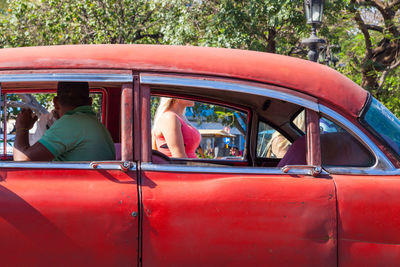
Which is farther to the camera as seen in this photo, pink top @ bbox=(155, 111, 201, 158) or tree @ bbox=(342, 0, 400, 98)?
tree @ bbox=(342, 0, 400, 98)

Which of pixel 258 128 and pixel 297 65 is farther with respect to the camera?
pixel 258 128

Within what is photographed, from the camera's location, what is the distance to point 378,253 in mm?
2529

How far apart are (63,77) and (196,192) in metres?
0.86

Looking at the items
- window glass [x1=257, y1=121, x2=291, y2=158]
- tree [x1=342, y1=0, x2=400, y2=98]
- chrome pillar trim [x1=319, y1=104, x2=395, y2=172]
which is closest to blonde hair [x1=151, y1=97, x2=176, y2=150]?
window glass [x1=257, y1=121, x2=291, y2=158]

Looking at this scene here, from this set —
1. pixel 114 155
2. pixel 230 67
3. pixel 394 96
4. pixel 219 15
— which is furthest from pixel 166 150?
pixel 394 96

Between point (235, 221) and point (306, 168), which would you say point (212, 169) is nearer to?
point (235, 221)

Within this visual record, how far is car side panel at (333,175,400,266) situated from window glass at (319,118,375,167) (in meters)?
0.18

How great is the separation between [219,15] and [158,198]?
31.8ft

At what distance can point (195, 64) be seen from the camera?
8.69 ft

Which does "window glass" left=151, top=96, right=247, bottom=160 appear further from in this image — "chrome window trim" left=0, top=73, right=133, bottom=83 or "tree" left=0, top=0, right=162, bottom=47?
"tree" left=0, top=0, right=162, bottom=47

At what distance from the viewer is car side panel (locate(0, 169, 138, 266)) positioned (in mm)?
2422

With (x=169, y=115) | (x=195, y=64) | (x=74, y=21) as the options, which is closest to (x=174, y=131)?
(x=169, y=115)

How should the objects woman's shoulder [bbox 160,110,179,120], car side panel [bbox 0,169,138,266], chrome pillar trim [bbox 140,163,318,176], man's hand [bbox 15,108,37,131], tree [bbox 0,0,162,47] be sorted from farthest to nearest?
tree [bbox 0,0,162,47] < woman's shoulder [bbox 160,110,179,120] < man's hand [bbox 15,108,37,131] < chrome pillar trim [bbox 140,163,318,176] < car side panel [bbox 0,169,138,266]

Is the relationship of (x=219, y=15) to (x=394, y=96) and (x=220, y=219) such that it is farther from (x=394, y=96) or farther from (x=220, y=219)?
(x=220, y=219)
